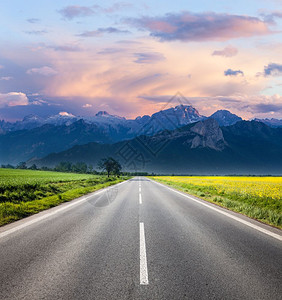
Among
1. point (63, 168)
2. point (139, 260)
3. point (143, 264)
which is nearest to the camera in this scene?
point (143, 264)

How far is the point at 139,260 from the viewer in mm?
4633

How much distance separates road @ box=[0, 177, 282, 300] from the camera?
345 centimetres

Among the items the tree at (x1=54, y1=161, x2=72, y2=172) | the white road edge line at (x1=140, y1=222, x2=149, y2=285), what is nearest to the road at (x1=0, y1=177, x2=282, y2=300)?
the white road edge line at (x1=140, y1=222, x2=149, y2=285)

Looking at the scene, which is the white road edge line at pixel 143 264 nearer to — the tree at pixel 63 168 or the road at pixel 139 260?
the road at pixel 139 260

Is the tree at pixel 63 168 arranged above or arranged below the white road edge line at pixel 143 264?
below

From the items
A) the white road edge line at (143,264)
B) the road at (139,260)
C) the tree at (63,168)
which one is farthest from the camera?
the tree at (63,168)

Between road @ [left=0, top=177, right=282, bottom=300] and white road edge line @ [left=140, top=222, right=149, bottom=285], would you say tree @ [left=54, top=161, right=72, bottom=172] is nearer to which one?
road @ [left=0, top=177, right=282, bottom=300]

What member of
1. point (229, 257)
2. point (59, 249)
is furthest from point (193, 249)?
point (59, 249)

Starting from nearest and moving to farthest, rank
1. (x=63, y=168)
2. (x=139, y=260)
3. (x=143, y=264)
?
(x=143, y=264)
(x=139, y=260)
(x=63, y=168)

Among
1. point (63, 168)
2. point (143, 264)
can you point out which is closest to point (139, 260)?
point (143, 264)

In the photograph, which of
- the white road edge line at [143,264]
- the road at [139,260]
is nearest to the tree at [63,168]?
the road at [139,260]

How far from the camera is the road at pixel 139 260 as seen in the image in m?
3.45

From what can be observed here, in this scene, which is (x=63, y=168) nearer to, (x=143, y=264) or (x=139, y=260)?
(x=139, y=260)

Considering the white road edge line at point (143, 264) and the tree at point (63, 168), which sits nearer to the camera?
the white road edge line at point (143, 264)
